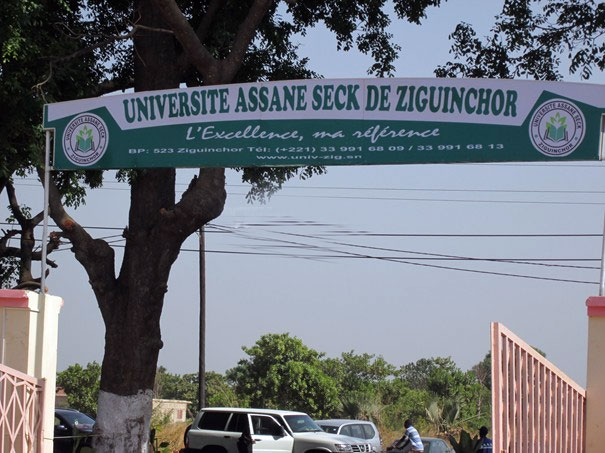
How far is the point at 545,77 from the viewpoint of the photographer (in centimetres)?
1658

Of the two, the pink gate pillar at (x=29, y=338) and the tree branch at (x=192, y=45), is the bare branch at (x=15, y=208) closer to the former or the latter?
the tree branch at (x=192, y=45)

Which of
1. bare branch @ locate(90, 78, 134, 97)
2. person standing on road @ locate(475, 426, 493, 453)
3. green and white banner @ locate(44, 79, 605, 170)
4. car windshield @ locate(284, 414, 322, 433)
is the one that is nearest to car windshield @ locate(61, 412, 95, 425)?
car windshield @ locate(284, 414, 322, 433)

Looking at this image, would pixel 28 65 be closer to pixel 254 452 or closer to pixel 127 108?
pixel 127 108

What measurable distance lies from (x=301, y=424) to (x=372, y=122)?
1289 cm

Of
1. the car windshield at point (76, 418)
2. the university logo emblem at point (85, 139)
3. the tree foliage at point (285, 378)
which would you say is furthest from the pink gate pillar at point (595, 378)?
the tree foliage at point (285, 378)

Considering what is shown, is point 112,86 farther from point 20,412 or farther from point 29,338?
point 20,412

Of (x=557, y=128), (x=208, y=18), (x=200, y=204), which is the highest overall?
(x=208, y=18)

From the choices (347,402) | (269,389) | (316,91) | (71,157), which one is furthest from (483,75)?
(269,389)

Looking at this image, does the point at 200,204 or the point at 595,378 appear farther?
the point at 200,204

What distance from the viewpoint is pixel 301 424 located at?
2211 centimetres

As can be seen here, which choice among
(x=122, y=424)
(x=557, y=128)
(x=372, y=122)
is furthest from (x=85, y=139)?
(x=557, y=128)

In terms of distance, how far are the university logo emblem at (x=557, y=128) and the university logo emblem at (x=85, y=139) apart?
516 cm

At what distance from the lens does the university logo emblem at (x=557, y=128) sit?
1018 centimetres

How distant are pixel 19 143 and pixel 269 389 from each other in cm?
3151
